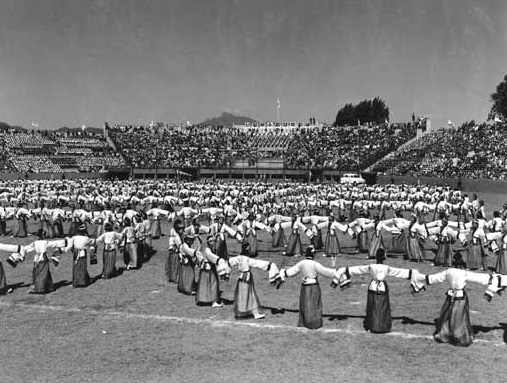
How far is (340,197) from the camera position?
34.1 meters

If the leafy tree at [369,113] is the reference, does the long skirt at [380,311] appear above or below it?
below

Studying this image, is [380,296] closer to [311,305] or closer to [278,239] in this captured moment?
[311,305]

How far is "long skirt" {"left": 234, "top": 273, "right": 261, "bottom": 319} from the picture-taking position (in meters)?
11.7

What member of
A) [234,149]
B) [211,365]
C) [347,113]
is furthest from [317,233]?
[347,113]

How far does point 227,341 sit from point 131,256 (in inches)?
318

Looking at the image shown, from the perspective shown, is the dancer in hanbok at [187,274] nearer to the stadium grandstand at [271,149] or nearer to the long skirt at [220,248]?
the long skirt at [220,248]

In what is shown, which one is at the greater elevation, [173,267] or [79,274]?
[173,267]

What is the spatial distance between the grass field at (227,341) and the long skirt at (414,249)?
375 cm

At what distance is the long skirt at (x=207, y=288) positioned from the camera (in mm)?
12891

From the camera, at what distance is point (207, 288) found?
42.3 ft

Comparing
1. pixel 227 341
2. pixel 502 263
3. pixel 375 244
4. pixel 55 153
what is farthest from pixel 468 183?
pixel 55 153

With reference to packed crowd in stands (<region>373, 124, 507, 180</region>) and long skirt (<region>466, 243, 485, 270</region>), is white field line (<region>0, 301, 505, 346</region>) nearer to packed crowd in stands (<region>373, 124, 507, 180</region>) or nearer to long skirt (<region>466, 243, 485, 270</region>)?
long skirt (<region>466, 243, 485, 270</region>)

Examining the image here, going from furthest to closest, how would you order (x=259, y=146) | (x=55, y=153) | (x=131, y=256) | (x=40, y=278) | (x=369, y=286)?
1. (x=259, y=146)
2. (x=55, y=153)
3. (x=131, y=256)
4. (x=40, y=278)
5. (x=369, y=286)

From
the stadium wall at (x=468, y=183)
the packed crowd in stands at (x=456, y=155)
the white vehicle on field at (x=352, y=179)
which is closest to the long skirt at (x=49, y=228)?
the white vehicle on field at (x=352, y=179)
